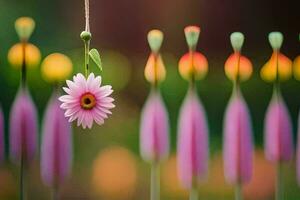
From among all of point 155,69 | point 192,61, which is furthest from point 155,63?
point 192,61

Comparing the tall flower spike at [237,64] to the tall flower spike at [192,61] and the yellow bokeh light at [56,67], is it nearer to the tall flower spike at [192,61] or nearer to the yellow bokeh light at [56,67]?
the tall flower spike at [192,61]

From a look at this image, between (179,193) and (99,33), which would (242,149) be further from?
(99,33)

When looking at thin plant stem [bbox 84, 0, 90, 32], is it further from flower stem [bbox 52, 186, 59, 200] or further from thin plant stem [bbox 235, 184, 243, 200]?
thin plant stem [bbox 235, 184, 243, 200]

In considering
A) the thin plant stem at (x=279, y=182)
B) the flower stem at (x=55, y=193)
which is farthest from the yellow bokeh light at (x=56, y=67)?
the thin plant stem at (x=279, y=182)

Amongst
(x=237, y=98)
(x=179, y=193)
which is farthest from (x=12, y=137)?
(x=237, y=98)

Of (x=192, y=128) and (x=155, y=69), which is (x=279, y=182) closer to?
(x=192, y=128)

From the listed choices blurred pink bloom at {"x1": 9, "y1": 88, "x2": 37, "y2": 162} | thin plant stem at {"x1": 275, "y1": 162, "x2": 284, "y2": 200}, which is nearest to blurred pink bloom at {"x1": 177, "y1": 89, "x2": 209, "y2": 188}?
thin plant stem at {"x1": 275, "y1": 162, "x2": 284, "y2": 200}
